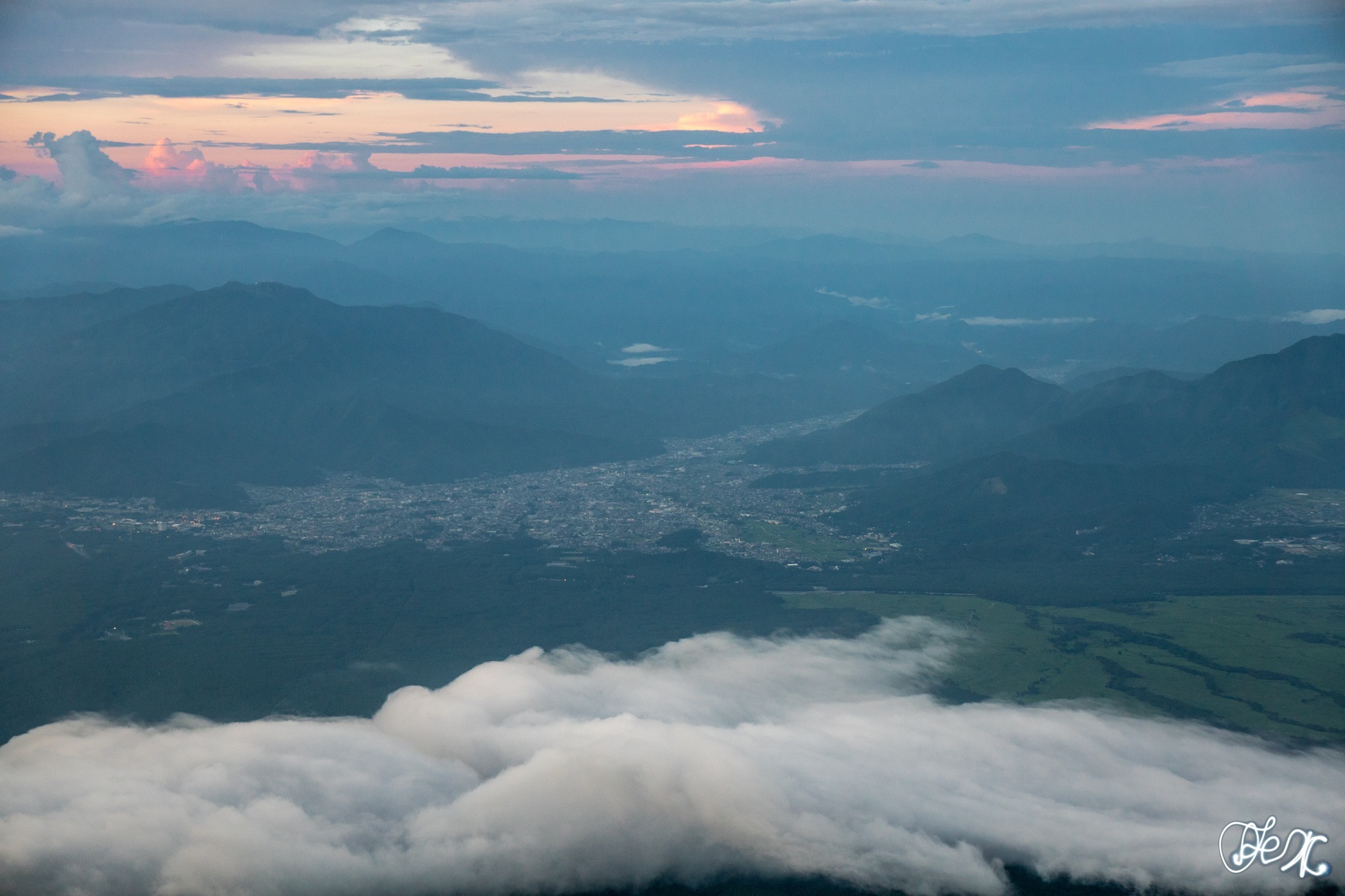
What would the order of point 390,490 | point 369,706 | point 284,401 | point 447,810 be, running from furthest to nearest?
point 284,401 < point 390,490 < point 369,706 < point 447,810

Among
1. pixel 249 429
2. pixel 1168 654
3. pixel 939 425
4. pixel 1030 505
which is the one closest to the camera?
pixel 1168 654

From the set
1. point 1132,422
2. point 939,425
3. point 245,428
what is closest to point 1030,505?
point 1132,422

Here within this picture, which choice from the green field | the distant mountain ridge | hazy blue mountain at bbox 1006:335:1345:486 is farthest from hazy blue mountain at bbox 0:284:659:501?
the green field

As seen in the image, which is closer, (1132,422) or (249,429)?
(1132,422)

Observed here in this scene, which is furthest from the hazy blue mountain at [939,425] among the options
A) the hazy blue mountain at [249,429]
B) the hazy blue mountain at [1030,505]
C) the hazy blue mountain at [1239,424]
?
the hazy blue mountain at [249,429]

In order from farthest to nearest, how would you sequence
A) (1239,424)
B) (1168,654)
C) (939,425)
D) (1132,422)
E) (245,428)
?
(939,425)
(245,428)
(1132,422)
(1239,424)
(1168,654)

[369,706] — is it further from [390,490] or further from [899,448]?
[899,448]

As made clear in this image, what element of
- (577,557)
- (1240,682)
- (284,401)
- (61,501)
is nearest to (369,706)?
(577,557)

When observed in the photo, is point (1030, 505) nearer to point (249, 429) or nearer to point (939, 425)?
point (939, 425)

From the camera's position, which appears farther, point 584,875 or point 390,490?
point 390,490
